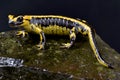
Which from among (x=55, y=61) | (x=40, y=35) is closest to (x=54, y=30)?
(x=40, y=35)

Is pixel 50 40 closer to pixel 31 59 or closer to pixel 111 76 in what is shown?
pixel 31 59

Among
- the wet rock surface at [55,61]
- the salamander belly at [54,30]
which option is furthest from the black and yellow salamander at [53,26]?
the wet rock surface at [55,61]

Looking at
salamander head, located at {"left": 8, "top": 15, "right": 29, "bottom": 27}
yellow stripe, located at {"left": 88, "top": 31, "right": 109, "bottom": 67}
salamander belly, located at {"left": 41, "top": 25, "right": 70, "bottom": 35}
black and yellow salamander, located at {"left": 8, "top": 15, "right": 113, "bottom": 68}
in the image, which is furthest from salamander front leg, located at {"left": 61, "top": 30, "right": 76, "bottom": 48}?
salamander head, located at {"left": 8, "top": 15, "right": 29, "bottom": 27}

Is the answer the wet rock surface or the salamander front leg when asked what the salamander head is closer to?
the wet rock surface

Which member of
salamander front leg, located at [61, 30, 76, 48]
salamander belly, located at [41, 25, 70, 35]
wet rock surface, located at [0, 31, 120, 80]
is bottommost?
wet rock surface, located at [0, 31, 120, 80]

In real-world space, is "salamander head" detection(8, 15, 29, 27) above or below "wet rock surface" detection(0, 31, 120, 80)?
above

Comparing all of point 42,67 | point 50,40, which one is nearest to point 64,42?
point 50,40

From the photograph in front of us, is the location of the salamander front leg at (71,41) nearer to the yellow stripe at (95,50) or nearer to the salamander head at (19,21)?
the yellow stripe at (95,50)

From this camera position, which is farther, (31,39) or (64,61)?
(31,39)
